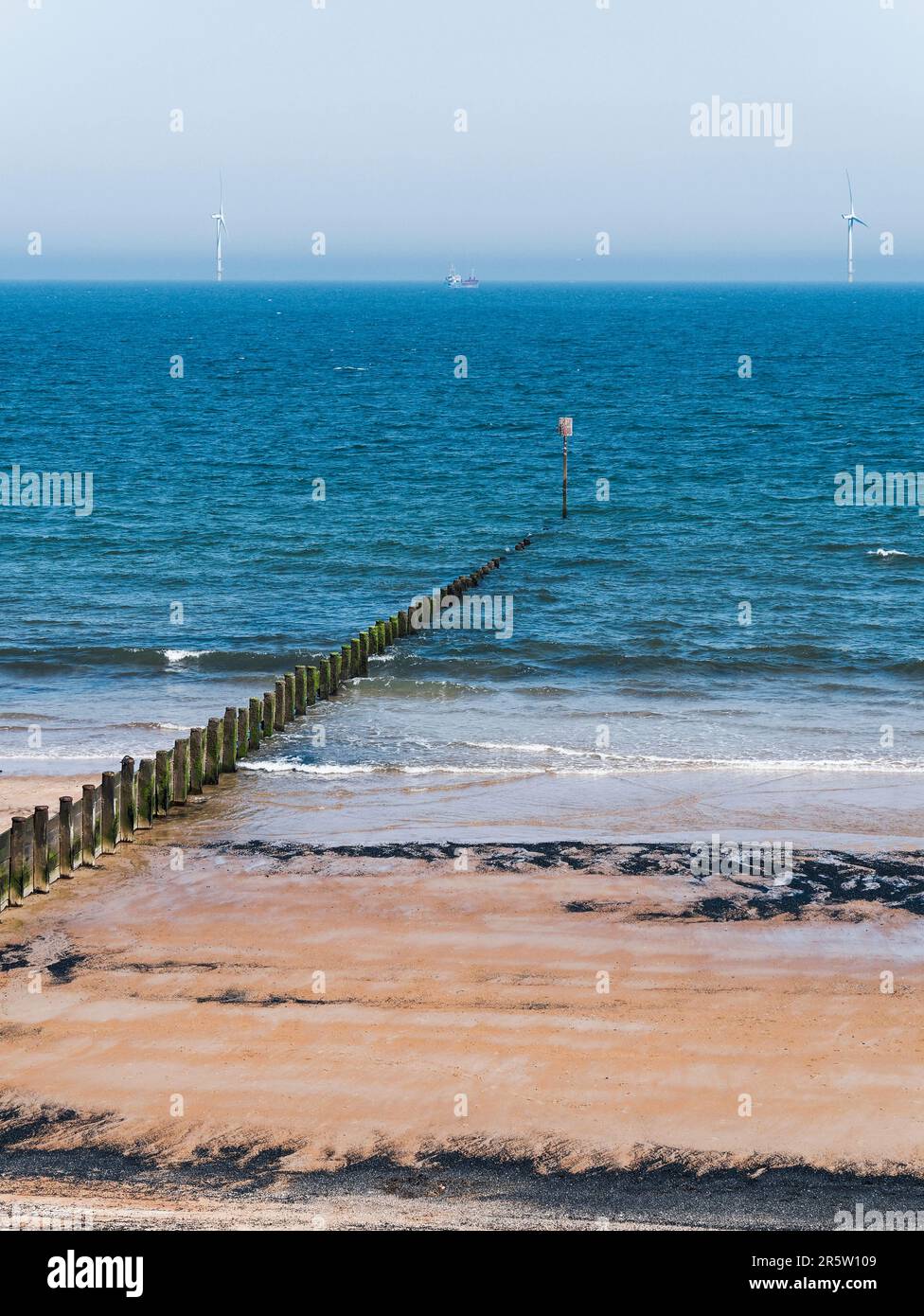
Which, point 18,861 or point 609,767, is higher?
point 609,767

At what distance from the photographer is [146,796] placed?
2423 centimetres

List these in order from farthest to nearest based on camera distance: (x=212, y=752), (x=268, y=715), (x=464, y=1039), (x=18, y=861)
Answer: (x=268, y=715)
(x=212, y=752)
(x=18, y=861)
(x=464, y=1039)

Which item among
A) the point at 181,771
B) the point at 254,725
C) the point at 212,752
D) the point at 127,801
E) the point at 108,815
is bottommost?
the point at 108,815

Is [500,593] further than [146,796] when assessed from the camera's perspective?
Yes

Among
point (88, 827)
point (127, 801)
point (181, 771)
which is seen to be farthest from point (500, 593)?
point (88, 827)

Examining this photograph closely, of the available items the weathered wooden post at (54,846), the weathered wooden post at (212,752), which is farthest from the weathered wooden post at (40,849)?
the weathered wooden post at (212,752)

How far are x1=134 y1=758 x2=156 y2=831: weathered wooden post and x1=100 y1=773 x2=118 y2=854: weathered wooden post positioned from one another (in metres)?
0.95

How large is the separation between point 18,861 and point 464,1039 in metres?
7.53

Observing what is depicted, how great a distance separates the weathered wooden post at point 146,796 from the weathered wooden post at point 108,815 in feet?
3.13

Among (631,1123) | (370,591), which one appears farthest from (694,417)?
(631,1123)

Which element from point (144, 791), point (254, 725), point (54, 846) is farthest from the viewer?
Answer: point (254, 725)

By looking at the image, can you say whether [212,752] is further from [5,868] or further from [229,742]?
[5,868]
